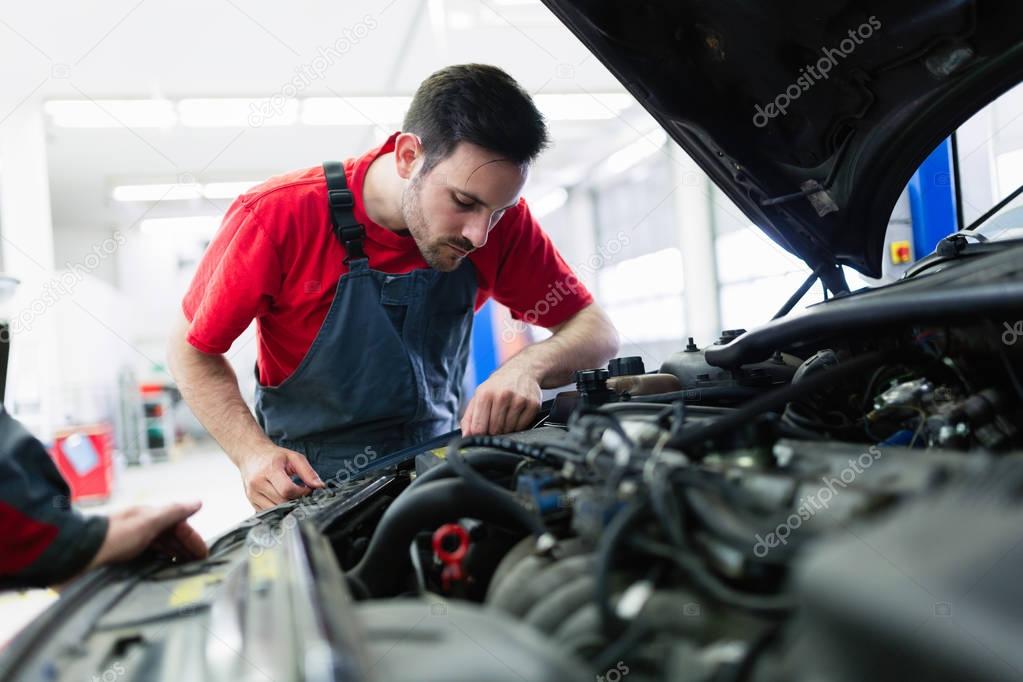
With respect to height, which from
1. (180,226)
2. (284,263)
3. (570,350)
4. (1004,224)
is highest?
(180,226)

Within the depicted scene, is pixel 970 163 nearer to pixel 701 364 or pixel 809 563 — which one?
pixel 701 364

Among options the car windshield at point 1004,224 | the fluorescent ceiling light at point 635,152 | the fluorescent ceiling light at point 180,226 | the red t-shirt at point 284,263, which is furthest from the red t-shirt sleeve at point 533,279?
the fluorescent ceiling light at point 180,226

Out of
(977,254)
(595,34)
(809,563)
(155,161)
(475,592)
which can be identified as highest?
(155,161)

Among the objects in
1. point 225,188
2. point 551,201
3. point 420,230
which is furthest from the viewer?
point 551,201

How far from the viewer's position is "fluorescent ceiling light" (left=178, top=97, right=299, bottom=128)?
555 cm

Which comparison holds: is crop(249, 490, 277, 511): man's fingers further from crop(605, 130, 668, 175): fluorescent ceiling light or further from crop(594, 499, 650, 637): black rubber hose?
crop(605, 130, 668, 175): fluorescent ceiling light

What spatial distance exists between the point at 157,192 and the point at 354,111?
3.18m

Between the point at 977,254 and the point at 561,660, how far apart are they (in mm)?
853

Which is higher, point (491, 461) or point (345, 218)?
point (345, 218)

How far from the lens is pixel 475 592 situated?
2.37ft

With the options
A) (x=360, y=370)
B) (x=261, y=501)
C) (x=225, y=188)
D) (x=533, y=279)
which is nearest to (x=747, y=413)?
(x=261, y=501)

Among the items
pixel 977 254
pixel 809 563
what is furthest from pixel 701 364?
pixel 809 563

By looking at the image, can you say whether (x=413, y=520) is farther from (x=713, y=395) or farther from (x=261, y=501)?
(x=261, y=501)

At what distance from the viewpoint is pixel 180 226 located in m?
8.88
